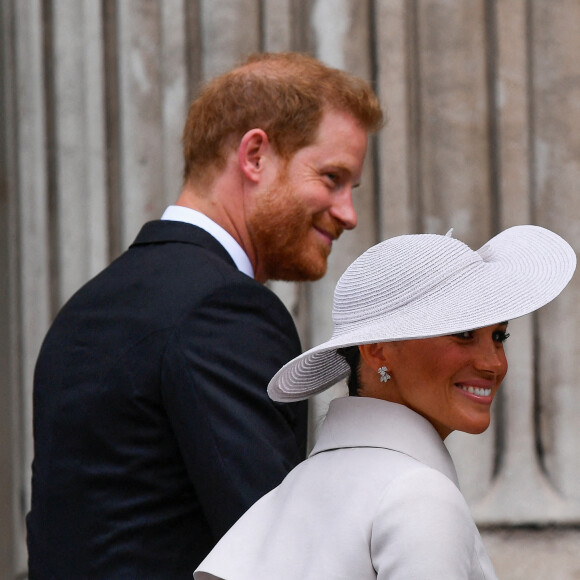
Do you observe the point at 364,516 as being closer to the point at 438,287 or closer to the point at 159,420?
the point at 438,287

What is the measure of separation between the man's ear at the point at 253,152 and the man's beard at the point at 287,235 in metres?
0.05

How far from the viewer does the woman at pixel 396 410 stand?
139 cm

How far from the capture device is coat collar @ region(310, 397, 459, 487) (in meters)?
1.50

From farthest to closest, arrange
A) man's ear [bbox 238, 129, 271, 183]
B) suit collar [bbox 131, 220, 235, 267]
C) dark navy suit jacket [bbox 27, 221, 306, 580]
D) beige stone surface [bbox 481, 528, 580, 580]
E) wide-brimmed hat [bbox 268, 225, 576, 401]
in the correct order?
beige stone surface [bbox 481, 528, 580, 580], man's ear [bbox 238, 129, 271, 183], suit collar [bbox 131, 220, 235, 267], dark navy suit jacket [bbox 27, 221, 306, 580], wide-brimmed hat [bbox 268, 225, 576, 401]

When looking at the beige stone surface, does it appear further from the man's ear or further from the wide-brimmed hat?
the wide-brimmed hat

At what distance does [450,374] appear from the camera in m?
1.56

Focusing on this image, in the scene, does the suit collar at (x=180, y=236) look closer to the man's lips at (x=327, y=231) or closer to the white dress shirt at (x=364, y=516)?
the man's lips at (x=327, y=231)

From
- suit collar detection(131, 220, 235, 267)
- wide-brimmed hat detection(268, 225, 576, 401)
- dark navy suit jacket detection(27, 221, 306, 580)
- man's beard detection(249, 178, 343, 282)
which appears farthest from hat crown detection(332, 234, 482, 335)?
man's beard detection(249, 178, 343, 282)

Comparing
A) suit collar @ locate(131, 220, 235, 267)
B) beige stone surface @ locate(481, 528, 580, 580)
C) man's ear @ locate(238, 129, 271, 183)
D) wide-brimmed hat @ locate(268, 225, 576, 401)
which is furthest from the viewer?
beige stone surface @ locate(481, 528, 580, 580)

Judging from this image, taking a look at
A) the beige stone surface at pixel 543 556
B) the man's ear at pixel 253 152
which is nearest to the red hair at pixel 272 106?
the man's ear at pixel 253 152

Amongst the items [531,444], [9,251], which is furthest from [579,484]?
[9,251]

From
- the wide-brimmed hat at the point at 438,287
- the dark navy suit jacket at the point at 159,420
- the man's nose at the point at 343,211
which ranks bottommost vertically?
the dark navy suit jacket at the point at 159,420

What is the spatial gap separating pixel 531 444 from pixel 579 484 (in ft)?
0.55

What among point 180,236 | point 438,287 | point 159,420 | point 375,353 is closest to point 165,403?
point 159,420
